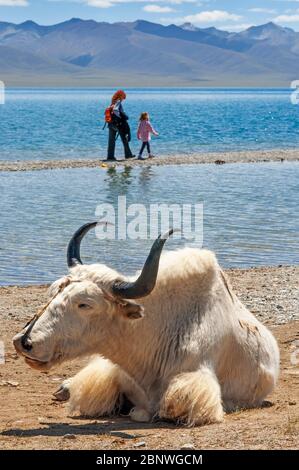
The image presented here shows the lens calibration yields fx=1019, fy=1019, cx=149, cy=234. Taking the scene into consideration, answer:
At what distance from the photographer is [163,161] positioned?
90.9ft

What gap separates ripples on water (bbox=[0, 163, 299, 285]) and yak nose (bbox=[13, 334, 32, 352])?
558 centimetres

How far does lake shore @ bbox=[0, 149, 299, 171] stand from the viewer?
1038 inches

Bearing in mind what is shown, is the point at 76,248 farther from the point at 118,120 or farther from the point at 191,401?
the point at 118,120

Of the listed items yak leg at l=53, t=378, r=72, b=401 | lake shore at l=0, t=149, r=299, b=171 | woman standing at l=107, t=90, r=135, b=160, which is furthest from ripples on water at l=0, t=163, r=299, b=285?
yak leg at l=53, t=378, r=72, b=401

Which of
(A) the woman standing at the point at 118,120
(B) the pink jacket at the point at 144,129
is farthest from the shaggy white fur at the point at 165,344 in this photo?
(B) the pink jacket at the point at 144,129

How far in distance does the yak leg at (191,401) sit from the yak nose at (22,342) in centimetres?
89

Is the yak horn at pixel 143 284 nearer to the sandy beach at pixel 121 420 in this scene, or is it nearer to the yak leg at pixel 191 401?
the yak leg at pixel 191 401

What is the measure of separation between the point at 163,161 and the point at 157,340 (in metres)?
21.9

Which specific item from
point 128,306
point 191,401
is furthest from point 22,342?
point 191,401

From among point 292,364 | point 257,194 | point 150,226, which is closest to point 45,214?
point 150,226

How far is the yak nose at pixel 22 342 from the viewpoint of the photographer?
548cm
